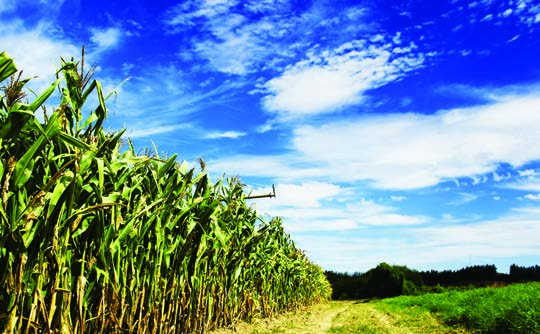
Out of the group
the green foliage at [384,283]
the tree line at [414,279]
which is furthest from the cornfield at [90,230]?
the green foliage at [384,283]

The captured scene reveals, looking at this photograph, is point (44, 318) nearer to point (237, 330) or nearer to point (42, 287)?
point (42, 287)

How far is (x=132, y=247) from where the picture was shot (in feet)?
11.8

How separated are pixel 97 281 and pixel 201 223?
1.69m

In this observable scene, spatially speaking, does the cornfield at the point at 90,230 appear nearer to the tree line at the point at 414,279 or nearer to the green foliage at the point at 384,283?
the tree line at the point at 414,279

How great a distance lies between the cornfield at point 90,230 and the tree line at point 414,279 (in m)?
24.7

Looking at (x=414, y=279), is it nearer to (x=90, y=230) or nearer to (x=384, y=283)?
(x=384, y=283)

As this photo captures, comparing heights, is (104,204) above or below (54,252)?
above

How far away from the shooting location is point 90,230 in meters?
3.09

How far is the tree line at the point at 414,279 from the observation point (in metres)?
28.4

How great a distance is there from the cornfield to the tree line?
24685 mm

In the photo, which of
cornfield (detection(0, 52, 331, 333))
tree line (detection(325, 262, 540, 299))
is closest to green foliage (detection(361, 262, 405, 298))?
tree line (detection(325, 262, 540, 299))

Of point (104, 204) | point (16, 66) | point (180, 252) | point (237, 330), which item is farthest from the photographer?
point (237, 330)

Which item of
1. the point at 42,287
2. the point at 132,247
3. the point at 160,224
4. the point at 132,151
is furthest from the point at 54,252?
the point at 132,151

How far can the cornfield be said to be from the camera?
2.40 m
